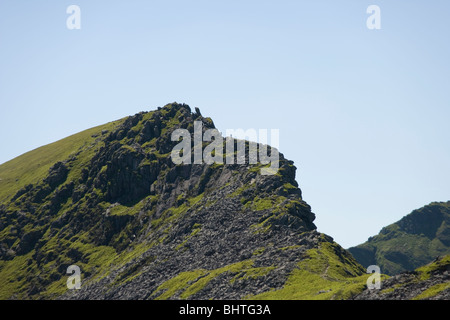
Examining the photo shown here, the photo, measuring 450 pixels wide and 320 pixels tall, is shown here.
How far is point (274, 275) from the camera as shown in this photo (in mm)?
190125

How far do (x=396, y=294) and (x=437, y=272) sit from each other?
489 inches

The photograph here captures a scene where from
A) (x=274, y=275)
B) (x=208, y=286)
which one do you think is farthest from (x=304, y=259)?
(x=208, y=286)
